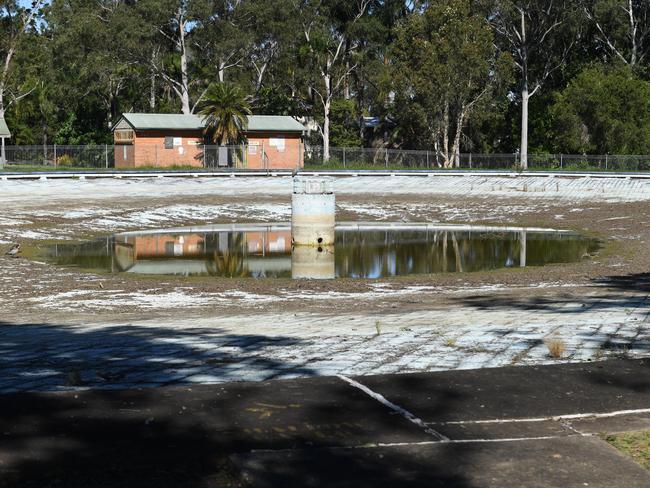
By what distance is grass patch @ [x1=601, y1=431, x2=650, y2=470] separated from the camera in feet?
20.6

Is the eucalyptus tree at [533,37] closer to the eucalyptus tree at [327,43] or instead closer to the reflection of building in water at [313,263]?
the eucalyptus tree at [327,43]

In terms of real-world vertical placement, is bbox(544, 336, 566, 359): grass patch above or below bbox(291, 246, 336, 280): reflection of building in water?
above

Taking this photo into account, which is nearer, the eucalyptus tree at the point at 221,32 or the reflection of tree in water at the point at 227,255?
the reflection of tree in water at the point at 227,255

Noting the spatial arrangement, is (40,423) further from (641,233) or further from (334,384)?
(641,233)

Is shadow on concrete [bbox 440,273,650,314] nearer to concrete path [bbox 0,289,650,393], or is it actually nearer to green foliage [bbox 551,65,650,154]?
concrete path [bbox 0,289,650,393]

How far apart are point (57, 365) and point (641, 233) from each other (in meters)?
33.5

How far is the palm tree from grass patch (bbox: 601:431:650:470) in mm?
76114

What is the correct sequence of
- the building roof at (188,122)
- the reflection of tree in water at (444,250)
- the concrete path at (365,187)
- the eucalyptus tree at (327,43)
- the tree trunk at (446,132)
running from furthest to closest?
the eucalyptus tree at (327,43), the tree trunk at (446,132), the building roof at (188,122), the concrete path at (365,187), the reflection of tree in water at (444,250)

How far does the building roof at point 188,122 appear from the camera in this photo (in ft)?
267

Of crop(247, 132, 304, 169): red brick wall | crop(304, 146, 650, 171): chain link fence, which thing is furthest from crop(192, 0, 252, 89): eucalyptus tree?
crop(304, 146, 650, 171): chain link fence

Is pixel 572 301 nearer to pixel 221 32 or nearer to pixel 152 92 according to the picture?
pixel 221 32

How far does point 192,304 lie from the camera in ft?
68.8

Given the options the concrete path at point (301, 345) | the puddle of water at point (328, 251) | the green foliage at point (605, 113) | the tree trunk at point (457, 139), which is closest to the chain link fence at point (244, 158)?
the tree trunk at point (457, 139)

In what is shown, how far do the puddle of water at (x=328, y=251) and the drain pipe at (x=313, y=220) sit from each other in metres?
0.18
